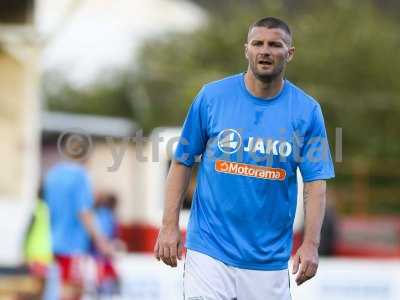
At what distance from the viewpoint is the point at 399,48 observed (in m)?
41.0

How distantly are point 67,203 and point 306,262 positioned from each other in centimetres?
569

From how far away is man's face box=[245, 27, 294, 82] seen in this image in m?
6.95

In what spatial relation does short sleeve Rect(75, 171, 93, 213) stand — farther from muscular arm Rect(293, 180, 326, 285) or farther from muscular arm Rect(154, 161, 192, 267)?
muscular arm Rect(293, 180, 326, 285)

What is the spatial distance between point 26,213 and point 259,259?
11121mm

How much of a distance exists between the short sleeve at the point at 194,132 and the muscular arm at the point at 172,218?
0.19ft

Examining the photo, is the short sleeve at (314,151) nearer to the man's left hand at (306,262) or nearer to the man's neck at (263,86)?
the man's neck at (263,86)

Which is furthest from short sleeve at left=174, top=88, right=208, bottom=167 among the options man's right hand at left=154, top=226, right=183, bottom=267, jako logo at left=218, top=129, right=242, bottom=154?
man's right hand at left=154, top=226, right=183, bottom=267

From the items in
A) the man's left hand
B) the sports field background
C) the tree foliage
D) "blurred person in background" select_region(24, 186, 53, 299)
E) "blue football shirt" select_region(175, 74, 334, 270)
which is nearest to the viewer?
the man's left hand

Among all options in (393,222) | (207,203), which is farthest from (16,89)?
(393,222)

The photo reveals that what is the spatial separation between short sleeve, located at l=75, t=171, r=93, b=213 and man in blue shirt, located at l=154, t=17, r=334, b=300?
5158 mm

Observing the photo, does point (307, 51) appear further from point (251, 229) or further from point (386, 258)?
point (251, 229)

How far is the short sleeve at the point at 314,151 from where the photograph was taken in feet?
23.3

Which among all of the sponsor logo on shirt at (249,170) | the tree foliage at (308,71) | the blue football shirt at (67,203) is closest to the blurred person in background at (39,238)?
the blue football shirt at (67,203)

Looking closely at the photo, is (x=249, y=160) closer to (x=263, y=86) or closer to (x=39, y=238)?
(x=263, y=86)
